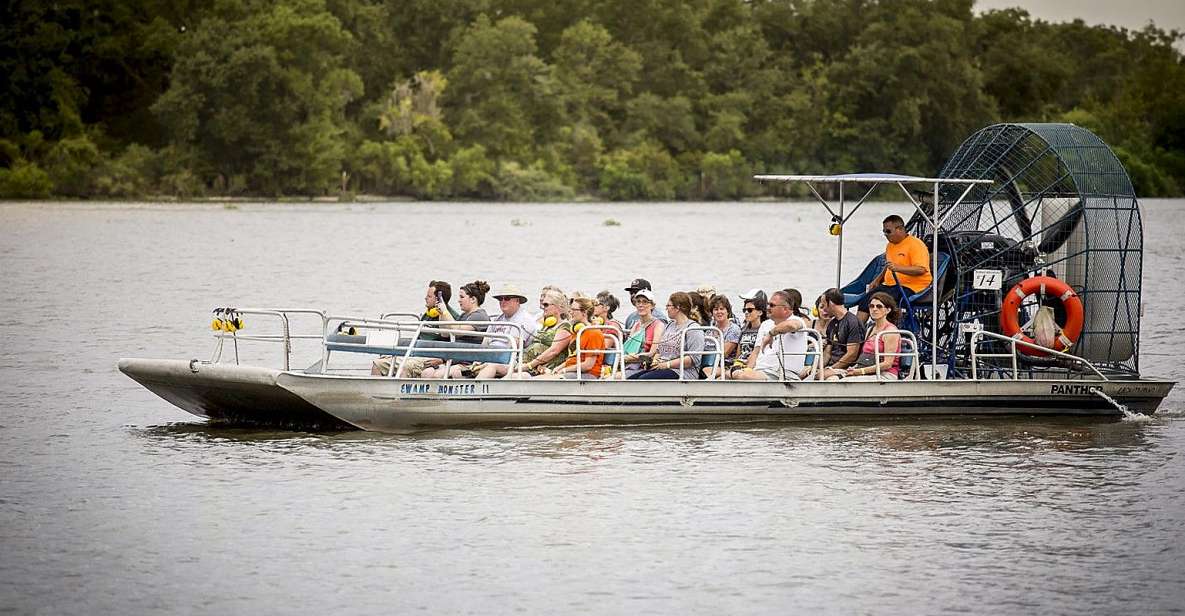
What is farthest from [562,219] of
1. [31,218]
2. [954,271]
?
[954,271]

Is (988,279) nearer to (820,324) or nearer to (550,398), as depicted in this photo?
(820,324)

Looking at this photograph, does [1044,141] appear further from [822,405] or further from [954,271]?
[822,405]

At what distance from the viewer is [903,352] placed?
63.1 ft

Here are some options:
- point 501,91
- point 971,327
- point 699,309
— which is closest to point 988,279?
point 971,327

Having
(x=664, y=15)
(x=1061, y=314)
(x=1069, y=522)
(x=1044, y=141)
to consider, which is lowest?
(x=1069, y=522)

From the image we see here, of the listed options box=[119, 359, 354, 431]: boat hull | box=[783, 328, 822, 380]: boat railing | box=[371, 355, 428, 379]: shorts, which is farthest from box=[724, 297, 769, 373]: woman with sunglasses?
box=[119, 359, 354, 431]: boat hull

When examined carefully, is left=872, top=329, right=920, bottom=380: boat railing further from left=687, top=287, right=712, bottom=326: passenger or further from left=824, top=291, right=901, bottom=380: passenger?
left=687, top=287, right=712, bottom=326: passenger

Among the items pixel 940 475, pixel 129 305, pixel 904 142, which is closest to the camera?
pixel 940 475

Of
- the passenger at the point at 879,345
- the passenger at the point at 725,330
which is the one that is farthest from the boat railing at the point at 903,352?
the passenger at the point at 725,330

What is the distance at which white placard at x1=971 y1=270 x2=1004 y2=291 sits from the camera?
62.4ft

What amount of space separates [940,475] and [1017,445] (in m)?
1.98

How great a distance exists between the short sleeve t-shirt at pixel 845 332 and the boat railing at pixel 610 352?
2.24 metres

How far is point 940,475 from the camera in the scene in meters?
17.4

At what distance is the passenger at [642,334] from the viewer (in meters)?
19.2
